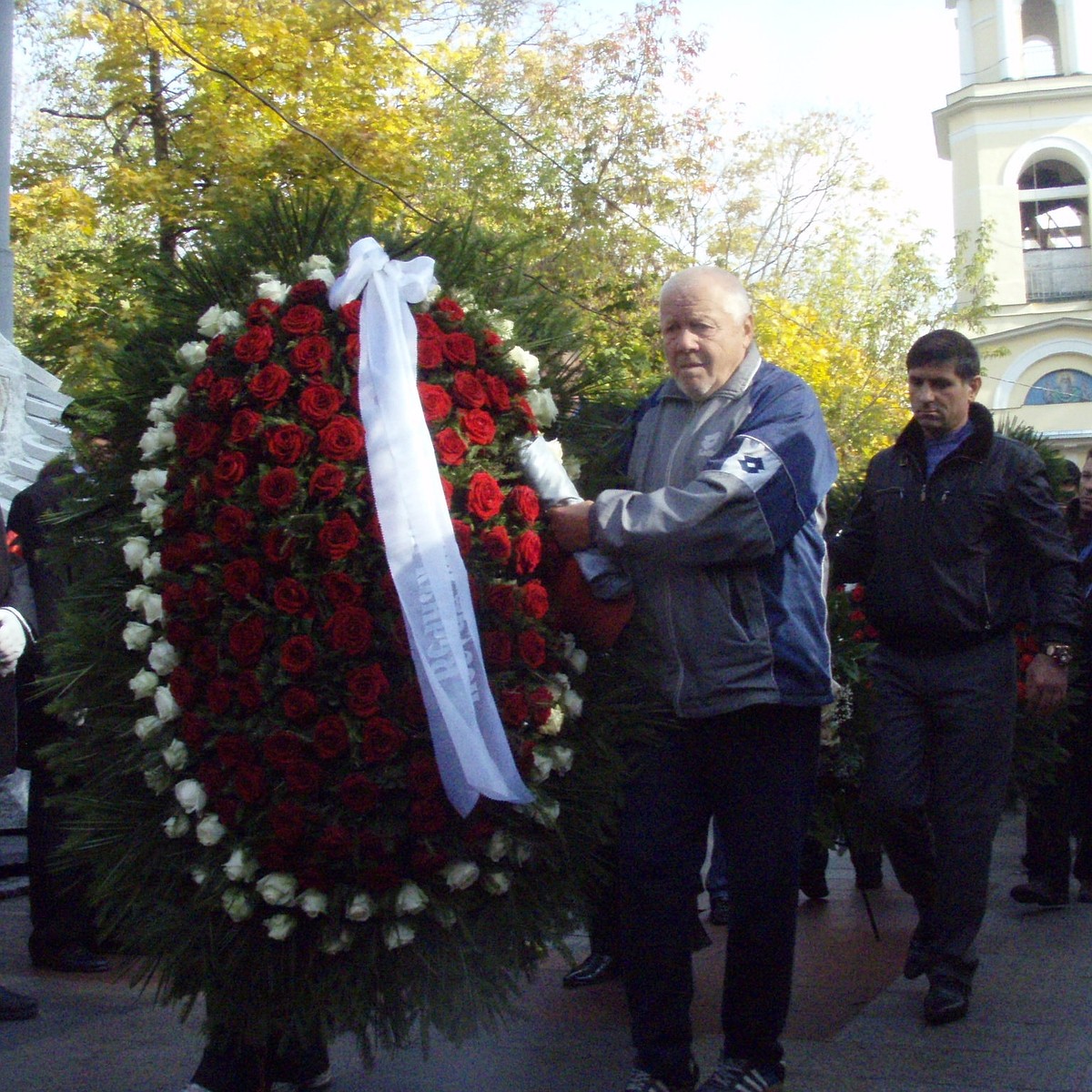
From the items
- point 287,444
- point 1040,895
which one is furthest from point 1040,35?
point 287,444

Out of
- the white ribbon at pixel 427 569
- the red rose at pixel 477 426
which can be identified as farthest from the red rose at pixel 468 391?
the white ribbon at pixel 427 569

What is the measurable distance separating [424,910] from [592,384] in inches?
52.1

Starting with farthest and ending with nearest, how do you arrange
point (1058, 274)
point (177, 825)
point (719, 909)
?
point (1058, 274) < point (719, 909) < point (177, 825)

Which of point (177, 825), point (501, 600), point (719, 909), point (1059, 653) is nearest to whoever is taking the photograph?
point (177, 825)

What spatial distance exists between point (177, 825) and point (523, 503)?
96cm

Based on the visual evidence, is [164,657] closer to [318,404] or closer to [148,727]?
[148,727]

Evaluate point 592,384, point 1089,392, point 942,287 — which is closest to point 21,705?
point 592,384

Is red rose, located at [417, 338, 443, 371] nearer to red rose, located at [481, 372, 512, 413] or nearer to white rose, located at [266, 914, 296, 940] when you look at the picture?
red rose, located at [481, 372, 512, 413]

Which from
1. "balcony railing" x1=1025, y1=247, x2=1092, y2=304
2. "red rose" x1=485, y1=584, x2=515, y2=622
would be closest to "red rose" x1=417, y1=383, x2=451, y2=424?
"red rose" x1=485, y1=584, x2=515, y2=622

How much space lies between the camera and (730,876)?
137 inches

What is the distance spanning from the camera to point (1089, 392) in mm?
41500

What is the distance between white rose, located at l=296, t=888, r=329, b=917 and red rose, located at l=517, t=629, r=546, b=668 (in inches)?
24.6

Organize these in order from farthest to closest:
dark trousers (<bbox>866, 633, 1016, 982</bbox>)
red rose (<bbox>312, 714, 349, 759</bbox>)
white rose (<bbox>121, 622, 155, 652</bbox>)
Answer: dark trousers (<bbox>866, 633, 1016, 982</bbox>) → white rose (<bbox>121, 622, 155, 652</bbox>) → red rose (<bbox>312, 714, 349, 759</bbox>)

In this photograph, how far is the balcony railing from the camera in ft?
138
